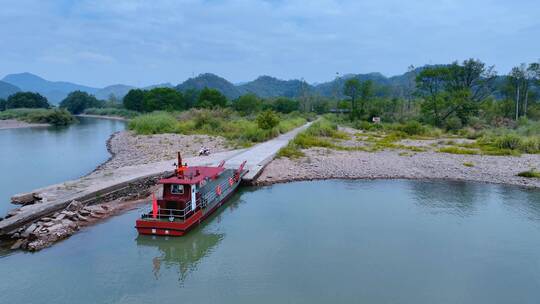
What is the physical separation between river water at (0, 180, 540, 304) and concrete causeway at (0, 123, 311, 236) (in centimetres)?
192

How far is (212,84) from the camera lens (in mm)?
182000

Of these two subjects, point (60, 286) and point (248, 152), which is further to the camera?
point (248, 152)

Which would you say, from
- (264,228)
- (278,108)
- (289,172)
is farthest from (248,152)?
(278,108)

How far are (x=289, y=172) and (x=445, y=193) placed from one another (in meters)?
8.94

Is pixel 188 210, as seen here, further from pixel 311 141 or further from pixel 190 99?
pixel 190 99

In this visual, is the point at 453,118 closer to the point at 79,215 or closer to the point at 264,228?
the point at 264,228

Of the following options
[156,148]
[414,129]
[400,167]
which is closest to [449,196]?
[400,167]

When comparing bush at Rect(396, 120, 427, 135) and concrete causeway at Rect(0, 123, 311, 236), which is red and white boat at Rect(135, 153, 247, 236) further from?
bush at Rect(396, 120, 427, 135)

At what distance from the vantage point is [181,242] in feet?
44.4

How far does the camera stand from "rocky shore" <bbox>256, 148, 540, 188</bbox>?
22.6 meters

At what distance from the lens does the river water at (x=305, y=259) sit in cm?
1020

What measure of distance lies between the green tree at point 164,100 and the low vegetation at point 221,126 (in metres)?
36.7

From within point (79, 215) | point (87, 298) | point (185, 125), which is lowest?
point (87, 298)

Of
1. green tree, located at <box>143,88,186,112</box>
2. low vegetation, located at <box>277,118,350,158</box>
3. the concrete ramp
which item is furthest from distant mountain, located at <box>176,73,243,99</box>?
the concrete ramp
